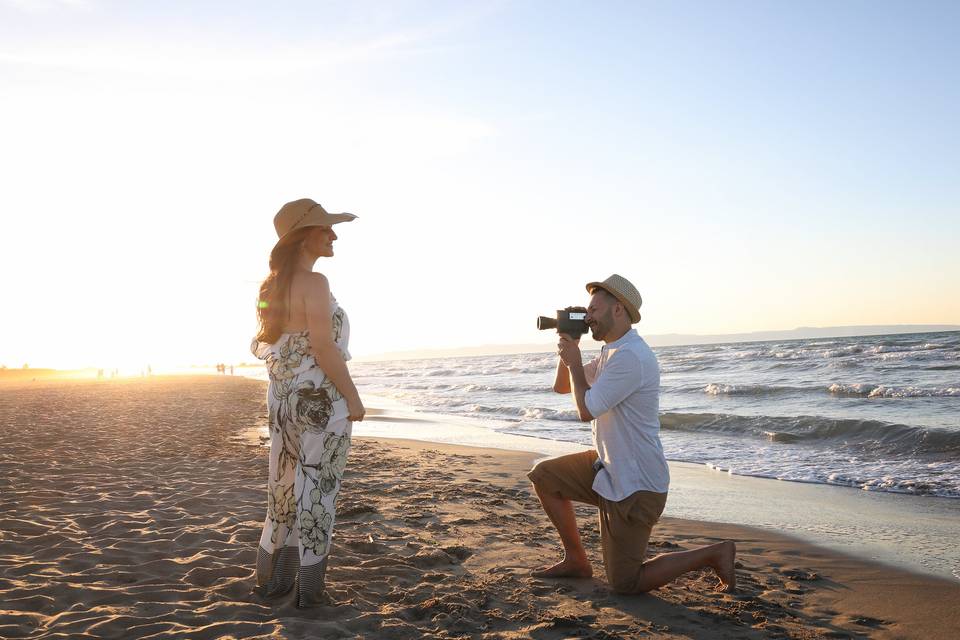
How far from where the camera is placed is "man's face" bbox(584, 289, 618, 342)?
3582 mm

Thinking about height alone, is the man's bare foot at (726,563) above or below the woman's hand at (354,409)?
below

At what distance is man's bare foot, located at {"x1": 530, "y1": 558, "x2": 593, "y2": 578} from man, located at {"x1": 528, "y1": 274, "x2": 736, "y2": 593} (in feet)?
0.89

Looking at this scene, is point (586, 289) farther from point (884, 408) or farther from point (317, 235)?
point (884, 408)

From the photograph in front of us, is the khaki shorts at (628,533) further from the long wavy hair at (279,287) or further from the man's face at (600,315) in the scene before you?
the long wavy hair at (279,287)

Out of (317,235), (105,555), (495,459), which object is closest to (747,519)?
(495,459)

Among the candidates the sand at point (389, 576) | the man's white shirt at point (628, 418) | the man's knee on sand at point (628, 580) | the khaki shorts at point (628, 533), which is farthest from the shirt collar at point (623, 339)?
the sand at point (389, 576)


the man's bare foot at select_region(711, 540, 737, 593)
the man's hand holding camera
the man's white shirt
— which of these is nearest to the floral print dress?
the man's hand holding camera

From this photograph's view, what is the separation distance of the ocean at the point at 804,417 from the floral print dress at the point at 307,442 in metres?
6.39

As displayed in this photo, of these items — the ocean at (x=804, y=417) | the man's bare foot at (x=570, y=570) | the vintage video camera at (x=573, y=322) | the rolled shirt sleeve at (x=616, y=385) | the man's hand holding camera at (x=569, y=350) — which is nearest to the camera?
the rolled shirt sleeve at (x=616, y=385)

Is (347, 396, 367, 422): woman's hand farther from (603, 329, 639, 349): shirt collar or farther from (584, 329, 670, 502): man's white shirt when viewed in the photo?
(603, 329, 639, 349): shirt collar

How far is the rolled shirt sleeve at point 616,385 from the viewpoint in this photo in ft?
11.1

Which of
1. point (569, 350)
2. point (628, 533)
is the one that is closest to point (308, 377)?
point (569, 350)

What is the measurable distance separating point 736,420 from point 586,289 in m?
10.0

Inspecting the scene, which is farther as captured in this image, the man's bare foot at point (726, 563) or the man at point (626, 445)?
the man's bare foot at point (726, 563)
